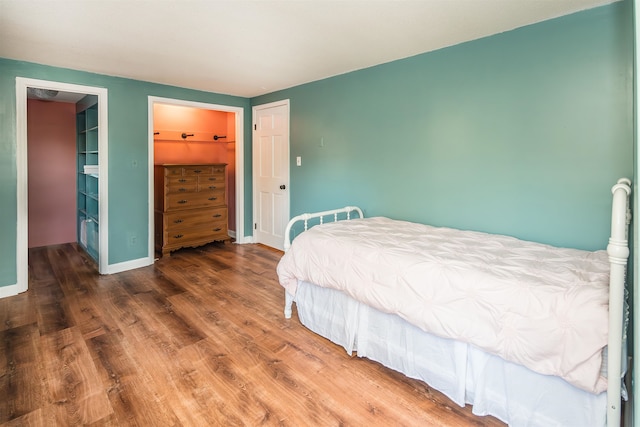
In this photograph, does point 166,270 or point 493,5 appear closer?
point 493,5

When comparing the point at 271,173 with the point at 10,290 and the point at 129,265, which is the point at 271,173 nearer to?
the point at 129,265

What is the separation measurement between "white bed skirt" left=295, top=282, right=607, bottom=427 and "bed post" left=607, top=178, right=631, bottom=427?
0.36 ft

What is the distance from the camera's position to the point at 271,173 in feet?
16.1

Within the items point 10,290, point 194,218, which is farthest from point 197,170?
point 10,290

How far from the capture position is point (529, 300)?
1467mm

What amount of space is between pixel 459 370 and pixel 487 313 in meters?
0.39

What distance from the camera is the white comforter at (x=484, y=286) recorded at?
136 centimetres

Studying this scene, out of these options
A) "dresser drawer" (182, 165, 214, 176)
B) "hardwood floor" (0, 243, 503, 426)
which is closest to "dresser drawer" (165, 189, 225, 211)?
"dresser drawer" (182, 165, 214, 176)

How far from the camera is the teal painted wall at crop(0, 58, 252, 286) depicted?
10.4 feet

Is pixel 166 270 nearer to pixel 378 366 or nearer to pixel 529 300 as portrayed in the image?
pixel 378 366

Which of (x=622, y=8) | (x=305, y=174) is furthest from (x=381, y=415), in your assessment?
(x=305, y=174)

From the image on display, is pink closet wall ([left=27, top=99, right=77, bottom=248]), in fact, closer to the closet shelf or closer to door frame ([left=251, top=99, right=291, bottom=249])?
the closet shelf

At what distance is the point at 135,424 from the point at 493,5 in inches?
121

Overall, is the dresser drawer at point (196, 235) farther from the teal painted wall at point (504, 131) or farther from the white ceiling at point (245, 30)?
the teal painted wall at point (504, 131)
